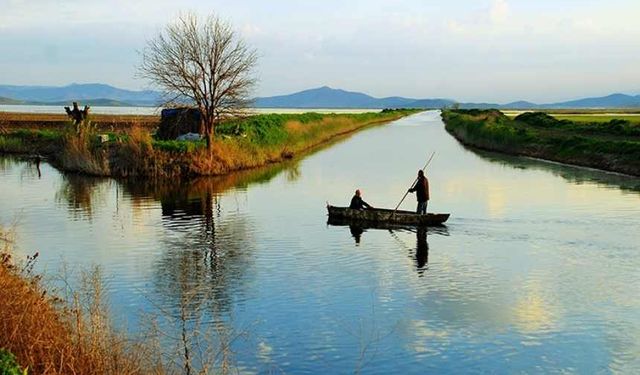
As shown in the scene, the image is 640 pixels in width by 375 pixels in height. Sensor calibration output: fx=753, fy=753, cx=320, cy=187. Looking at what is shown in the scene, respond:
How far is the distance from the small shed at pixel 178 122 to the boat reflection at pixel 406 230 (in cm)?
2768

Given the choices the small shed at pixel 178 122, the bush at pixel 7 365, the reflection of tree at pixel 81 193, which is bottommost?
the reflection of tree at pixel 81 193

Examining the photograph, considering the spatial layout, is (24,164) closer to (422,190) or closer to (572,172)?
(422,190)

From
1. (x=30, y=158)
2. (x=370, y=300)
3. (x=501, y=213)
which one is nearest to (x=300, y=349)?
(x=370, y=300)

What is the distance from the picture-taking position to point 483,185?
140 ft

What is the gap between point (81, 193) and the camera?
131 ft

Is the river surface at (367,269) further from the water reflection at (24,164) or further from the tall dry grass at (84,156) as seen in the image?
the water reflection at (24,164)

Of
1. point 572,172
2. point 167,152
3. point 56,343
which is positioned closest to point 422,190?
point 56,343

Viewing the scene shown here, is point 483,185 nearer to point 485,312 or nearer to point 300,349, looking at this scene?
point 485,312

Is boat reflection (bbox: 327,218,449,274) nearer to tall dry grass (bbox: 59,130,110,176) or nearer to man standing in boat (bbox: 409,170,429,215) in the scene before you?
man standing in boat (bbox: 409,170,429,215)

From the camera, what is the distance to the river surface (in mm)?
14867

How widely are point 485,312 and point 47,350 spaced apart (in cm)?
994

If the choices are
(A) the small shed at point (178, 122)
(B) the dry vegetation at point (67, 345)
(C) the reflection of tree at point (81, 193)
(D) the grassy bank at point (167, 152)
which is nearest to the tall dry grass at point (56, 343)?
Answer: (B) the dry vegetation at point (67, 345)

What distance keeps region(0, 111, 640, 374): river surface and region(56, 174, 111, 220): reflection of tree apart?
0.30 metres

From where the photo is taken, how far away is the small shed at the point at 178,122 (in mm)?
55656
